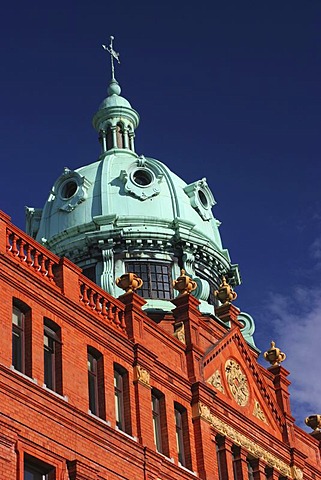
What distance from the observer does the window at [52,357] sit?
34875 millimetres

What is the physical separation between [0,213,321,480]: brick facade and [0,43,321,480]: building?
0.05 m

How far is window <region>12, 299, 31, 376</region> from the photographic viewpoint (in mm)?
33812

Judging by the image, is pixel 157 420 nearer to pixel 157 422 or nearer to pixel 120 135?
pixel 157 422

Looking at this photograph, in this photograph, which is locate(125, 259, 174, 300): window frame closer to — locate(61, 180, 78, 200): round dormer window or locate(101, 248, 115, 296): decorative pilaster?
locate(101, 248, 115, 296): decorative pilaster

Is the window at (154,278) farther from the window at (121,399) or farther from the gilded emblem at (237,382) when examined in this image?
the window at (121,399)

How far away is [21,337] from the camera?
3441 cm

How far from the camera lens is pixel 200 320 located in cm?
4588

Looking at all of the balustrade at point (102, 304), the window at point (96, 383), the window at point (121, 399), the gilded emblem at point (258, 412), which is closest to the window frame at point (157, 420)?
the window at point (121, 399)

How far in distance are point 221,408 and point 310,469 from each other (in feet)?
27.7

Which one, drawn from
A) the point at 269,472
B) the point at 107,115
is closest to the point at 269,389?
the point at 269,472

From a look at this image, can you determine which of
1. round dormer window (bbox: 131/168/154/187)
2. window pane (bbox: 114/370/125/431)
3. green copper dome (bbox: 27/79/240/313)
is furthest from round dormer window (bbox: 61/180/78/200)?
window pane (bbox: 114/370/125/431)

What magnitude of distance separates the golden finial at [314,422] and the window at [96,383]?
755 inches

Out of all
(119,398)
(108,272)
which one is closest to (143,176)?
(108,272)

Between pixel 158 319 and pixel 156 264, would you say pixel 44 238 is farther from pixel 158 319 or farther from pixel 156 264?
pixel 158 319
